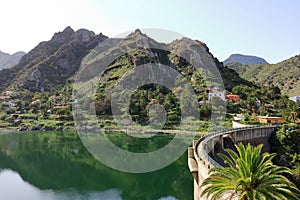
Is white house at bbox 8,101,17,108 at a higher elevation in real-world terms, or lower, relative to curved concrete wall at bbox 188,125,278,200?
higher

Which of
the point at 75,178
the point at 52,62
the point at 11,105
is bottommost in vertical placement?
the point at 75,178

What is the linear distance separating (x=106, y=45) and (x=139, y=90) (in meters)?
58.1

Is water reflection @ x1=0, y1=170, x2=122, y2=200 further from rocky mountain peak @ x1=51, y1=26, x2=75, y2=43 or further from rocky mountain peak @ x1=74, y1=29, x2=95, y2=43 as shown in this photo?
rocky mountain peak @ x1=51, y1=26, x2=75, y2=43

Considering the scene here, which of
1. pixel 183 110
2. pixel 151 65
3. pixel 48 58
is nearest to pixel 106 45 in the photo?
pixel 48 58

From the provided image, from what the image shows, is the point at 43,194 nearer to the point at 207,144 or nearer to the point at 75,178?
the point at 75,178

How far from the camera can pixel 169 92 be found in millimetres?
91375

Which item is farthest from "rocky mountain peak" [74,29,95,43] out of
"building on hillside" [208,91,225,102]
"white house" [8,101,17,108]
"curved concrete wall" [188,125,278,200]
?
Answer: "curved concrete wall" [188,125,278,200]

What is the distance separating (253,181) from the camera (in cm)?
1001

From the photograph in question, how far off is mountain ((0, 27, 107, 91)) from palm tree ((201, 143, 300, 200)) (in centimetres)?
12515

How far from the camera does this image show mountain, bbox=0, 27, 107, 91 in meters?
132

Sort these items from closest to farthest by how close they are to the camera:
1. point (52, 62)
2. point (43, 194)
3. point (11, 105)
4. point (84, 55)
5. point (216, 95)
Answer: point (43, 194), point (216, 95), point (11, 105), point (52, 62), point (84, 55)

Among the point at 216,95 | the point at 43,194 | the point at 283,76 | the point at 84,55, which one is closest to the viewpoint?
the point at 43,194

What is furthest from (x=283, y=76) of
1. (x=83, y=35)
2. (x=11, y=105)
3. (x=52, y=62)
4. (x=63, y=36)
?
(x=63, y=36)

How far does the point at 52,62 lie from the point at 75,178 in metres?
114
